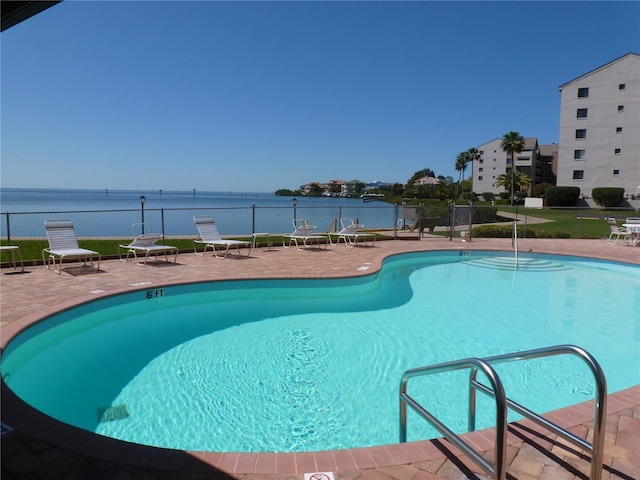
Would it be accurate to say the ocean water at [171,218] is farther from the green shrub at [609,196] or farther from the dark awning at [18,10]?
the green shrub at [609,196]

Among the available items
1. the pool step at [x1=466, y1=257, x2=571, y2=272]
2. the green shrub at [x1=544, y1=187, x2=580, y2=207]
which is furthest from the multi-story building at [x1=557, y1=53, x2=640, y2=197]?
the pool step at [x1=466, y1=257, x2=571, y2=272]

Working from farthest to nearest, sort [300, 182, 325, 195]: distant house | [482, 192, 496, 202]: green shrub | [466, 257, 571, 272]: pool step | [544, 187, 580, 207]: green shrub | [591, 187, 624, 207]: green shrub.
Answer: [300, 182, 325, 195]: distant house
[482, 192, 496, 202]: green shrub
[544, 187, 580, 207]: green shrub
[591, 187, 624, 207]: green shrub
[466, 257, 571, 272]: pool step

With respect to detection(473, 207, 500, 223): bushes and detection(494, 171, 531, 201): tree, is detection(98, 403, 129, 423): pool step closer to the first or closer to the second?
detection(473, 207, 500, 223): bushes

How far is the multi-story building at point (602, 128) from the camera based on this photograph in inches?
1396

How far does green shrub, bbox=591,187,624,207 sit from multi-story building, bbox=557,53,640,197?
124 centimetres

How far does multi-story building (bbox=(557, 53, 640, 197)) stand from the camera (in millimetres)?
35469

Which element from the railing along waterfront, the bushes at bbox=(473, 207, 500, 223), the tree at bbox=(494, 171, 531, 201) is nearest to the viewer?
the railing along waterfront

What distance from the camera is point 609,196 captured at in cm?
3547

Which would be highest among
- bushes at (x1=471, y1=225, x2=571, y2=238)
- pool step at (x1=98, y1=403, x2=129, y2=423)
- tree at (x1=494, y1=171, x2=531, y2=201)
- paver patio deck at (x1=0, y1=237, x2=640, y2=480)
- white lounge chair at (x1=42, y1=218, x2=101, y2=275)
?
tree at (x1=494, y1=171, x2=531, y2=201)

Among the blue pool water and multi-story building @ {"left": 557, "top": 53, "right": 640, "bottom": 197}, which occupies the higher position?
multi-story building @ {"left": 557, "top": 53, "right": 640, "bottom": 197}

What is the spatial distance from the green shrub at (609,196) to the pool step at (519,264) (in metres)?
29.5

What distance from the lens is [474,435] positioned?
277 centimetres

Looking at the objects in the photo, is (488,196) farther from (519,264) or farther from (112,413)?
(112,413)

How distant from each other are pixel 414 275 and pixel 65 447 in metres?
9.30
